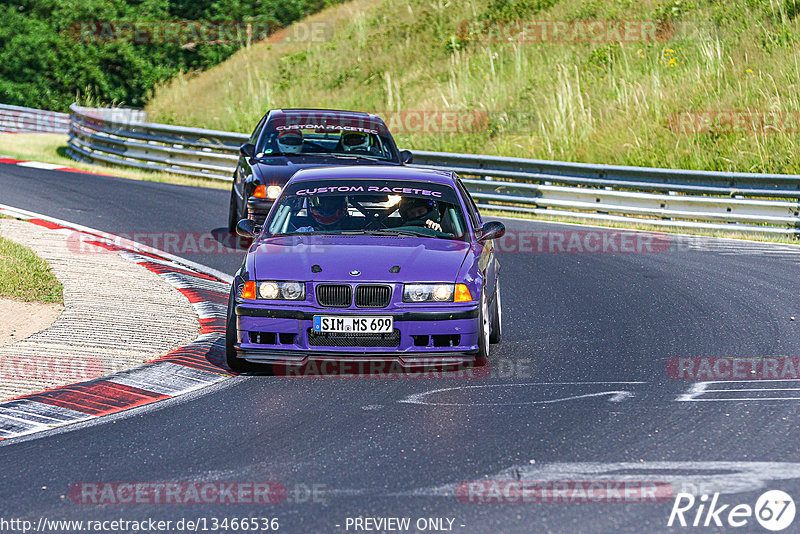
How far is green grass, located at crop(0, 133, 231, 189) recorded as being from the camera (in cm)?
2355

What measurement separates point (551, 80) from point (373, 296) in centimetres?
2093

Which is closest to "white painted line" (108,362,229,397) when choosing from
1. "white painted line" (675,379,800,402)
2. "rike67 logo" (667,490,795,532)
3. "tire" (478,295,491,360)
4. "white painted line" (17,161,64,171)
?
"tire" (478,295,491,360)

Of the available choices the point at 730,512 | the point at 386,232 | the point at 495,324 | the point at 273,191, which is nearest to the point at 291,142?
the point at 273,191

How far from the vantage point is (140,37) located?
50531mm

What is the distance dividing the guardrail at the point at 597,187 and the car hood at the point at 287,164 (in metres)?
5.39

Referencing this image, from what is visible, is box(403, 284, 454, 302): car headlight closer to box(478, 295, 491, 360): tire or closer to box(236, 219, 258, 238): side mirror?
box(478, 295, 491, 360): tire

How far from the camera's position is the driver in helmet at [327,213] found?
9219 millimetres

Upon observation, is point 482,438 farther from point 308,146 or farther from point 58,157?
point 58,157

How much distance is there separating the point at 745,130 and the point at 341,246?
15504mm

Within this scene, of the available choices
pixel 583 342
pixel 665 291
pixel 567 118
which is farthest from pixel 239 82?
pixel 583 342

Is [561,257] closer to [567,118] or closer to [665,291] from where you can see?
[665,291]

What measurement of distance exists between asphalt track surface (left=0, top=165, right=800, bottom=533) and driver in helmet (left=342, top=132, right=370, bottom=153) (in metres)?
5.25

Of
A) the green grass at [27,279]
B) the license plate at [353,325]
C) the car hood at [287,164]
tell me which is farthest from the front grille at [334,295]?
the car hood at [287,164]

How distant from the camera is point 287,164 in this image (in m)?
14.6
